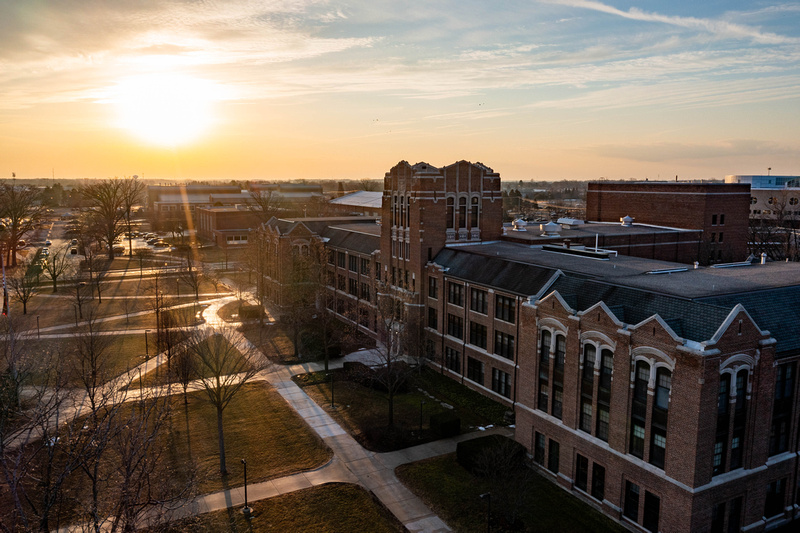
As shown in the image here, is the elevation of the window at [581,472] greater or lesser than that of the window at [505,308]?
lesser

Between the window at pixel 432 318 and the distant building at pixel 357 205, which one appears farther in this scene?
the distant building at pixel 357 205

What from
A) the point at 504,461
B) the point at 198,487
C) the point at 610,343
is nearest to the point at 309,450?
the point at 198,487

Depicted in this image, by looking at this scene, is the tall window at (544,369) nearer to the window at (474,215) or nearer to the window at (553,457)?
the window at (553,457)

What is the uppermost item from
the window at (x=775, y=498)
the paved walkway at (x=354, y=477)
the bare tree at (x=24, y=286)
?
the bare tree at (x=24, y=286)

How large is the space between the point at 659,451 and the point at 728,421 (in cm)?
349

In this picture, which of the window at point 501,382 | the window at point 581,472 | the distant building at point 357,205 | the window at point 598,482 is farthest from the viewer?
the distant building at point 357,205

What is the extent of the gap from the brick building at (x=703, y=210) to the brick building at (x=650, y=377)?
28159 mm

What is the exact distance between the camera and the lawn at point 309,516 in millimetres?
29109

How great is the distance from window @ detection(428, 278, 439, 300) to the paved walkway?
14.9 meters

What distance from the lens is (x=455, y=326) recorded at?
50219 millimetres

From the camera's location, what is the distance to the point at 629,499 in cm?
2973

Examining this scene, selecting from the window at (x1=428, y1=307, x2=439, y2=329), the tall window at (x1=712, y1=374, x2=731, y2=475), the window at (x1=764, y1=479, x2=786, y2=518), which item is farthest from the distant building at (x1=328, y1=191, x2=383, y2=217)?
the tall window at (x1=712, y1=374, x2=731, y2=475)

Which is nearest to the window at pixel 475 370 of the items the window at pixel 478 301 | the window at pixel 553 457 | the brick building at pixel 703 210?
Result: the window at pixel 478 301

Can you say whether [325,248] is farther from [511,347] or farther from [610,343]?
[610,343]
